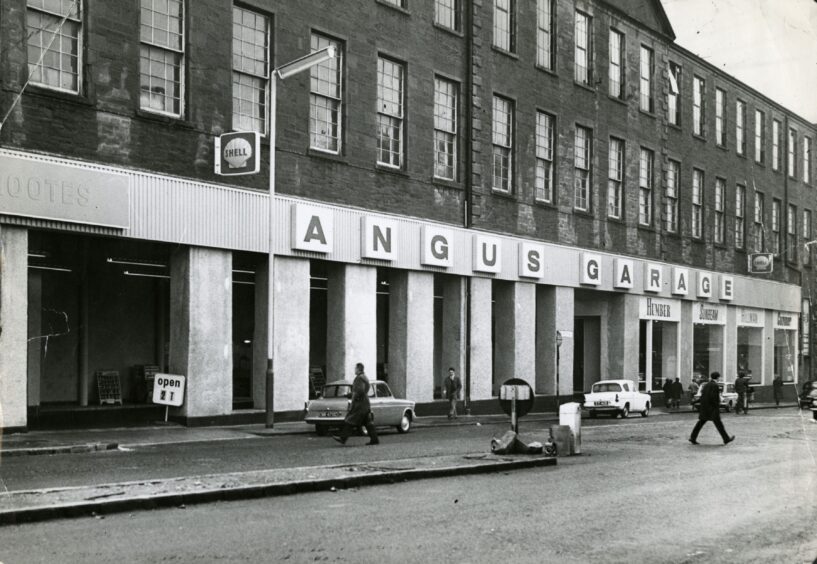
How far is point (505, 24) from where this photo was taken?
36812mm

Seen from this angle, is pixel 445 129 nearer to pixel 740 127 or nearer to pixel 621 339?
pixel 621 339

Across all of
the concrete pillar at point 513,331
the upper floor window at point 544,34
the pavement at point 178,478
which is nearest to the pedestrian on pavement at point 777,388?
the concrete pillar at point 513,331

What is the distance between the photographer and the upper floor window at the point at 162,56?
77.7 feet

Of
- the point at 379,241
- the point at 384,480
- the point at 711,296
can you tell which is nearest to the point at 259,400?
the point at 379,241

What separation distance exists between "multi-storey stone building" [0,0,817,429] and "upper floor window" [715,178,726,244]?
82 centimetres

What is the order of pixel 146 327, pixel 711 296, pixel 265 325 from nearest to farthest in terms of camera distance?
pixel 265 325 → pixel 146 327 → pixel 711 296

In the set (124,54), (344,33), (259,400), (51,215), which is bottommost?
(259,400)

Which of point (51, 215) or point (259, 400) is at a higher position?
point (51, 215)

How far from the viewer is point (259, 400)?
26.8 meters

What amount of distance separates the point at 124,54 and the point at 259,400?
9.55m

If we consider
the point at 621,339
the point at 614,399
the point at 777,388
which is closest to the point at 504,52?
the point at 614,399

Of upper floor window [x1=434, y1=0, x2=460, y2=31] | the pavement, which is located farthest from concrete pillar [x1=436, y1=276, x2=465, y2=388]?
the pavement

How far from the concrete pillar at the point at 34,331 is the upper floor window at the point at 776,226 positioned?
44930 mm

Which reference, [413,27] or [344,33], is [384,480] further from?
[413,27]
